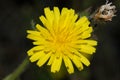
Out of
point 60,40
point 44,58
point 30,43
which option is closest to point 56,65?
point 44,58

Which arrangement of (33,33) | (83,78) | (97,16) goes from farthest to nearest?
(83,78) → (97,16) → (33,33)

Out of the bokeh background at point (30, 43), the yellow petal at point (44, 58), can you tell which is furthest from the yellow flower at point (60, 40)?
the bokeh background at point (30, 43)

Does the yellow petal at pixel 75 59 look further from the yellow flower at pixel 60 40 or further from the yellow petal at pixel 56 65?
the yellow petal at pixel 56 65

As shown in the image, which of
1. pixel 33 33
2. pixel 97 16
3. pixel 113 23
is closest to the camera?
pixel 33 33

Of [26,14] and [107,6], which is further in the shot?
[26,14]

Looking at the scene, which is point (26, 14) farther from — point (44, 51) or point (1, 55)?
point (44, 51)

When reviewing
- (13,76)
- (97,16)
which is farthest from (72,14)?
(13,76)

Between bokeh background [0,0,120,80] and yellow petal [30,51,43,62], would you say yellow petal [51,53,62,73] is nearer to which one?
yellow petal [30,51,43,62]

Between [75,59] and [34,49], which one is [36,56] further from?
[75,59]
